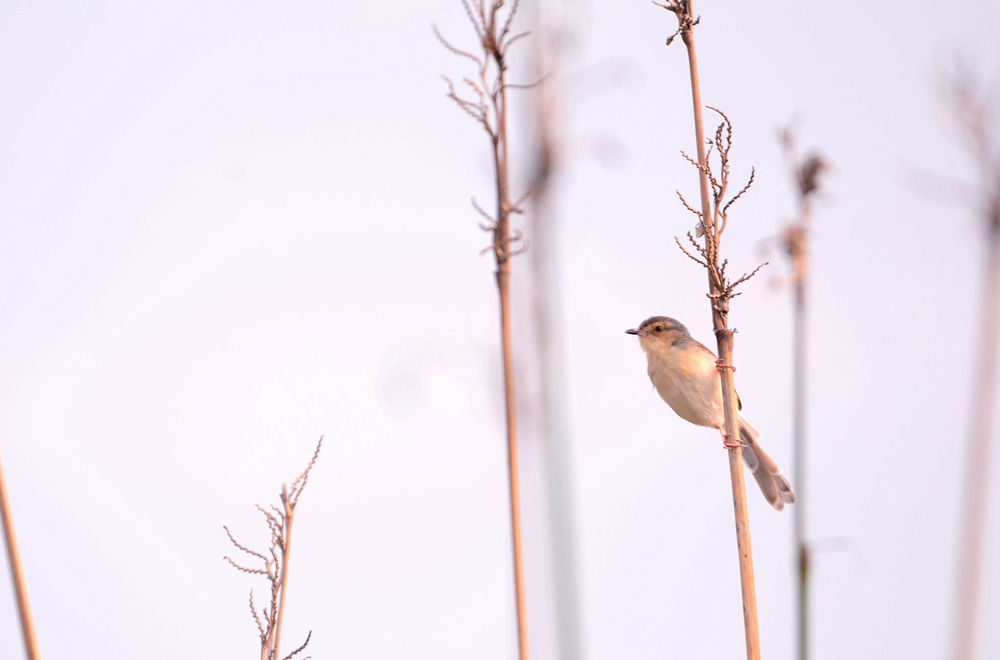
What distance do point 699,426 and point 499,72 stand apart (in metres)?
4.82

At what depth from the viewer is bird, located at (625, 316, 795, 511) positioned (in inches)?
255

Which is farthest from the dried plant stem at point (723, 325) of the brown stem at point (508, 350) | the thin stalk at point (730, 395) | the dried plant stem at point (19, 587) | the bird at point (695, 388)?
the bird at point (695, 388)

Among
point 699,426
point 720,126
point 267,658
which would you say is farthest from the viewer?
point 699,426

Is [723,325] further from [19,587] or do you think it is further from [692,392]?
[692,392]

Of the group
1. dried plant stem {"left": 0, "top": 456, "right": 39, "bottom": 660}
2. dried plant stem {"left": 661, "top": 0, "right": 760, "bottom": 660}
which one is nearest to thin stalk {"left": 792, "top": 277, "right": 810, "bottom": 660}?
dried plant stem {"left": 661, "top": 0, "right": 760, "bottom": 660}

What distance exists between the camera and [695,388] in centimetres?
665

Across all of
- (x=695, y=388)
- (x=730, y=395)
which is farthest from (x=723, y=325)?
(x=695, y=388)

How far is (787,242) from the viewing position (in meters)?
4.09

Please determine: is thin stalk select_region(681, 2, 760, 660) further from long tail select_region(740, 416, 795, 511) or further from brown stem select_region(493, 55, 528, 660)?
long tail select_region(740, 416, 795, 511)

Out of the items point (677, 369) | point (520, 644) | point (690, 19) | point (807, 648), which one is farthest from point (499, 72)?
point (677, 369)

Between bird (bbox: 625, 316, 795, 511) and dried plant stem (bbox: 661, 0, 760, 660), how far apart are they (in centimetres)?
319

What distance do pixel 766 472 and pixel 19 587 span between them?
5.10 m

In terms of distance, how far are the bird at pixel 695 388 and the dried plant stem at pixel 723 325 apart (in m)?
3.19

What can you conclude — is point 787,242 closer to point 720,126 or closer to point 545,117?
point 720,126
